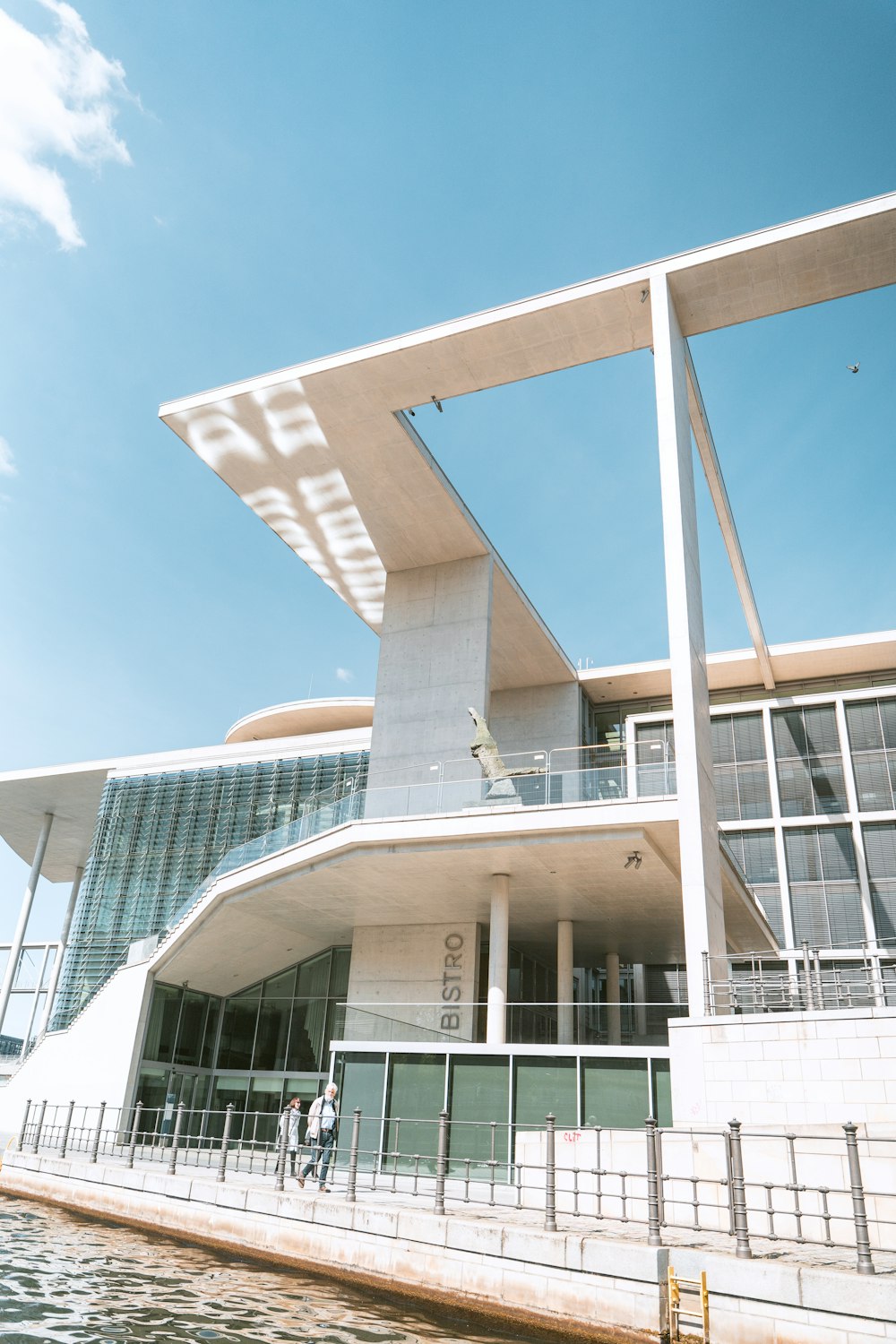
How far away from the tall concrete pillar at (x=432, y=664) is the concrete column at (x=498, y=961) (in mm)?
4565

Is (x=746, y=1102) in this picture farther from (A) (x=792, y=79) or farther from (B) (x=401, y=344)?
(A) (x=792, y=79)

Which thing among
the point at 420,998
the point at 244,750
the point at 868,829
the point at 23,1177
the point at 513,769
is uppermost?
the point at 244,750

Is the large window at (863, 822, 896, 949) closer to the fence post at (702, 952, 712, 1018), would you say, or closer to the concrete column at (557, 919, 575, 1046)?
the concrete column at (557, 919, 575, 1046)

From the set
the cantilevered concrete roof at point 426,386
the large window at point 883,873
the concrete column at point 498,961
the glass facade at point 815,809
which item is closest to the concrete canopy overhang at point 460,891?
the concrete column at point 498,961

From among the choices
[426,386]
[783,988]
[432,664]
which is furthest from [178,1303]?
[426,386]

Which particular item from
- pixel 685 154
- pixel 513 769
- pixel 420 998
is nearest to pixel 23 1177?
pixel 420 998

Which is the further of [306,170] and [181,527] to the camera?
[181,527]

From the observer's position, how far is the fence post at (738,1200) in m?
7.64

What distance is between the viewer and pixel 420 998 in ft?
→ 73.7

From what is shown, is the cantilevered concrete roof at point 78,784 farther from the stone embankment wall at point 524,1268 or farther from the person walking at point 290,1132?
the stone embankment wall at point 524,1268

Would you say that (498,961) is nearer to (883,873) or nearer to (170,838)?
(883,873)

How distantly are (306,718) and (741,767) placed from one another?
17.3 metres

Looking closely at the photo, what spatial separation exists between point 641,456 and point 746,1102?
15844 millimetres

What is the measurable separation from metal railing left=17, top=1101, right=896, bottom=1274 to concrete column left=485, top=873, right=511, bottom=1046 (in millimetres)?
2244
